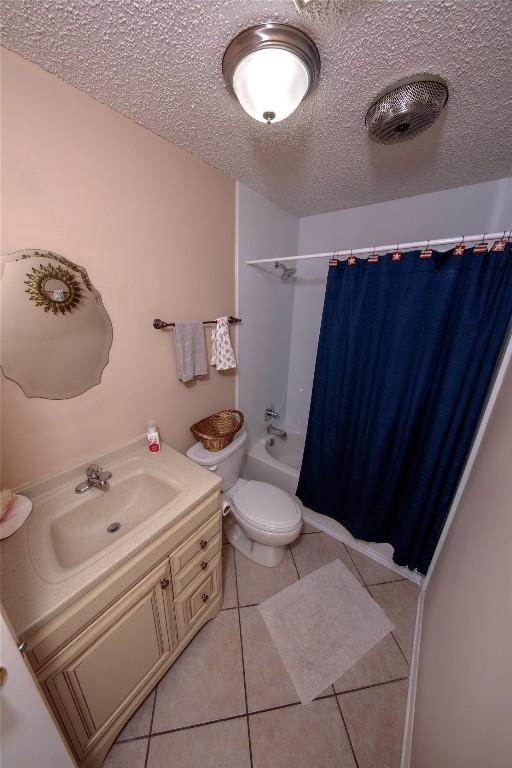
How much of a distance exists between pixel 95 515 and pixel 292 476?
131 centimetres

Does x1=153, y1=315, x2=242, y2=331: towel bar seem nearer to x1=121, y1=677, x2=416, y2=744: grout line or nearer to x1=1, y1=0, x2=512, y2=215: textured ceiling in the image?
x1=1, y1=0, x2=512, y2=215: textured ceiling

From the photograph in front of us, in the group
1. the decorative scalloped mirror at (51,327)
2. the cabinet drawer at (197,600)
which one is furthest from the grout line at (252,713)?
the decorative scalloped mirror at (51,327)

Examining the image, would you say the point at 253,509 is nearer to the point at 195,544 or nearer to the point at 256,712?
the point at 195,544

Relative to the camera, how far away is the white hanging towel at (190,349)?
1.38m

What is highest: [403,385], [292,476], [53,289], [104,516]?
[53,289]

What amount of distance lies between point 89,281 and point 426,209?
1.98 meters

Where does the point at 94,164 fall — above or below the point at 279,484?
above

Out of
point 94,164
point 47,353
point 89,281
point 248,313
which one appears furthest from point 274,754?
point 94,164

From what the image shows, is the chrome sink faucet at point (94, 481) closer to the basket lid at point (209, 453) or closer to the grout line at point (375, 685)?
the basket lid at point (209, 453)

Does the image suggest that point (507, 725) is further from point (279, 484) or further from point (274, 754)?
point (279, 484)

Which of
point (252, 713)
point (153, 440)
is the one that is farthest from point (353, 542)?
point (153, 440)

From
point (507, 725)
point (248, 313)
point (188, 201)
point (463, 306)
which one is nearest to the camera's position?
point (507, 725)

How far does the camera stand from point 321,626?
135cm

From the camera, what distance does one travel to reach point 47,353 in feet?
3.17
